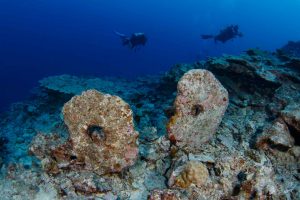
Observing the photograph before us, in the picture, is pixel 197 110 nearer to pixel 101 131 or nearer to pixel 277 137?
pixel 277 137

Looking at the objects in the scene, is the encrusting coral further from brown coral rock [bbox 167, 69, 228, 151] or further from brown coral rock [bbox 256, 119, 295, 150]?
brown coral rock [bbox 256, 119, 295, 150]

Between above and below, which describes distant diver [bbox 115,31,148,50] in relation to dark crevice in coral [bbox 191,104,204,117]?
below

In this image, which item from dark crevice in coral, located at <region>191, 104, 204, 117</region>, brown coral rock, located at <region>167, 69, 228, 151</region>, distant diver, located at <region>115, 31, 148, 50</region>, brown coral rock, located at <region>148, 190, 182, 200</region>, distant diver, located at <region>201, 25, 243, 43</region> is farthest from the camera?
distant diver, located at <region>201, 25, 243, 43</region>

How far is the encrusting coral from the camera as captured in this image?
530cm

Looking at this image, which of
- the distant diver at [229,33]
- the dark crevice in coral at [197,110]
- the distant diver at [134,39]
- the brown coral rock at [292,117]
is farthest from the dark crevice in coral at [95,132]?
the distant diver at [229,33]

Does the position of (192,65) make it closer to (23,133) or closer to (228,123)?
(228,123)

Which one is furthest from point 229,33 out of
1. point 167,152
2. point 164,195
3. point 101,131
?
point 164,195

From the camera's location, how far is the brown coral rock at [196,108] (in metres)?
5.91

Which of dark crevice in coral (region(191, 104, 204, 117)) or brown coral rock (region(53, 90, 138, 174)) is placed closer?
brown coral rock (region(53, 90, 138, 174))

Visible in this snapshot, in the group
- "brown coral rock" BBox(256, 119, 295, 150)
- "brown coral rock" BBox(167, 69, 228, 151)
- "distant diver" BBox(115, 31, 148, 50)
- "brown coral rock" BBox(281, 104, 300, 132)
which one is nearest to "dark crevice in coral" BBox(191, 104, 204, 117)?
"brown coral rock" BBox(167, 69, 228, 151)

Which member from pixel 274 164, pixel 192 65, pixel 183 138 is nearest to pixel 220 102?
pixel 183 138

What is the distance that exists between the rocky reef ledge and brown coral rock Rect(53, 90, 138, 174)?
15mm

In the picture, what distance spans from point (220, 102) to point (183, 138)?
923 mm

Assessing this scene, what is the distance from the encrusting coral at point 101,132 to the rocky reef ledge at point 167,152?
15 mm
